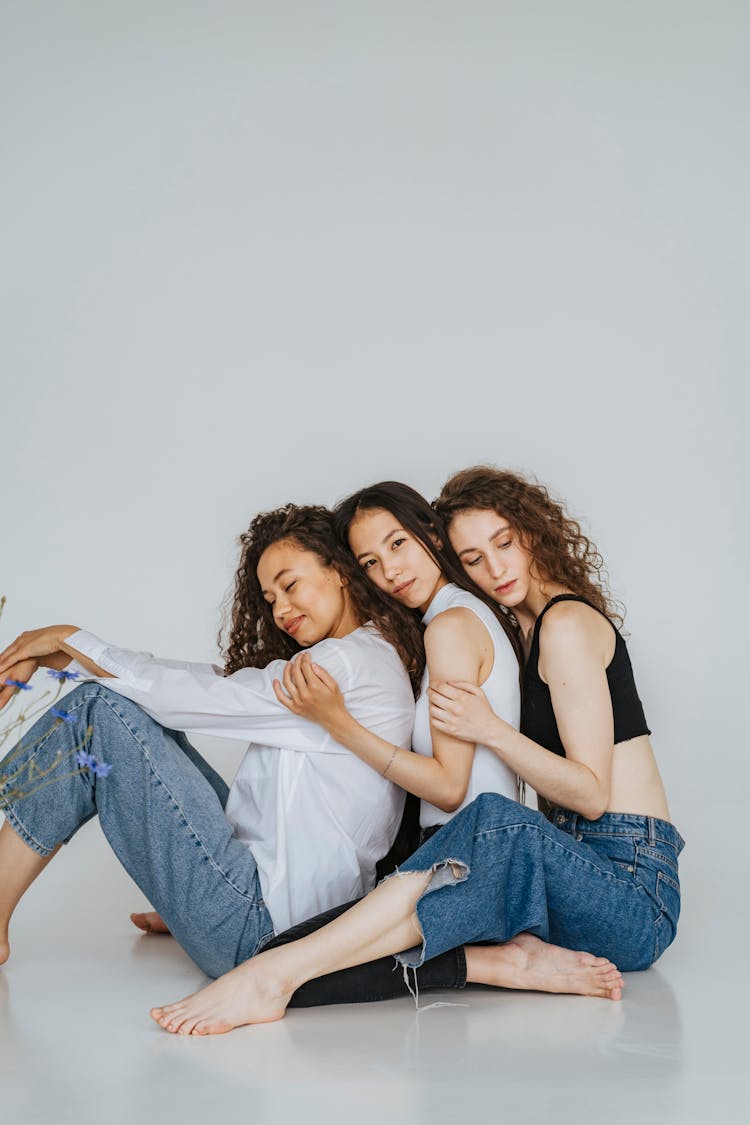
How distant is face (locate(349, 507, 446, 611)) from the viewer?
2.80m

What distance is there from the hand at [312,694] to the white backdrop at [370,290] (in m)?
2.57

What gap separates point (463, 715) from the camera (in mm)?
2424

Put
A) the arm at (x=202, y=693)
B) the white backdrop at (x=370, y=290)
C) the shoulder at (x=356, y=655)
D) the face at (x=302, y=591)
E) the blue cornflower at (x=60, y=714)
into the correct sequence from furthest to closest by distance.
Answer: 1. the white backdrop at (x=370, y=290)
2. the face at (x=302, y=591)
3. the shoulder at (x=356, y=655)
4. the arm at (x=202, y=693)
5. the blue cornflower at (x=60, y=714)

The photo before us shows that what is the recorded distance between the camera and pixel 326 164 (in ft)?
17.7

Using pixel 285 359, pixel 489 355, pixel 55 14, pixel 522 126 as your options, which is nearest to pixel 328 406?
pixel 285 359

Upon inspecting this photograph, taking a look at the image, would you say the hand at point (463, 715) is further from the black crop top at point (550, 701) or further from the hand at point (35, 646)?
the hand at point (35, 646)

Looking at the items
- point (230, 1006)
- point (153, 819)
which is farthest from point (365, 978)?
point (153, 819)

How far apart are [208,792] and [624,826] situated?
89 cm

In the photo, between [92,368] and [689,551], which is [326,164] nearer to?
[92,368]

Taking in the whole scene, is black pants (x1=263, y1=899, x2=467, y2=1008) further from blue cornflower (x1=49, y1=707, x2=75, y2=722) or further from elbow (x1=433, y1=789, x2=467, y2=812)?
blue cornflower (x1=49, y1=707, x2=75, y2=722)

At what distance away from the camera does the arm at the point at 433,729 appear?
244 centimetres

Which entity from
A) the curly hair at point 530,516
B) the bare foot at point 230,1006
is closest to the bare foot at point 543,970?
the bare foot at point 230,1006

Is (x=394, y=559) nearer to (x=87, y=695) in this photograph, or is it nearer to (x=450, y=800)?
(x=450, y=800)

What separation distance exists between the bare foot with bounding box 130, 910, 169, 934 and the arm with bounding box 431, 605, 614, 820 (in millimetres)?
1145
